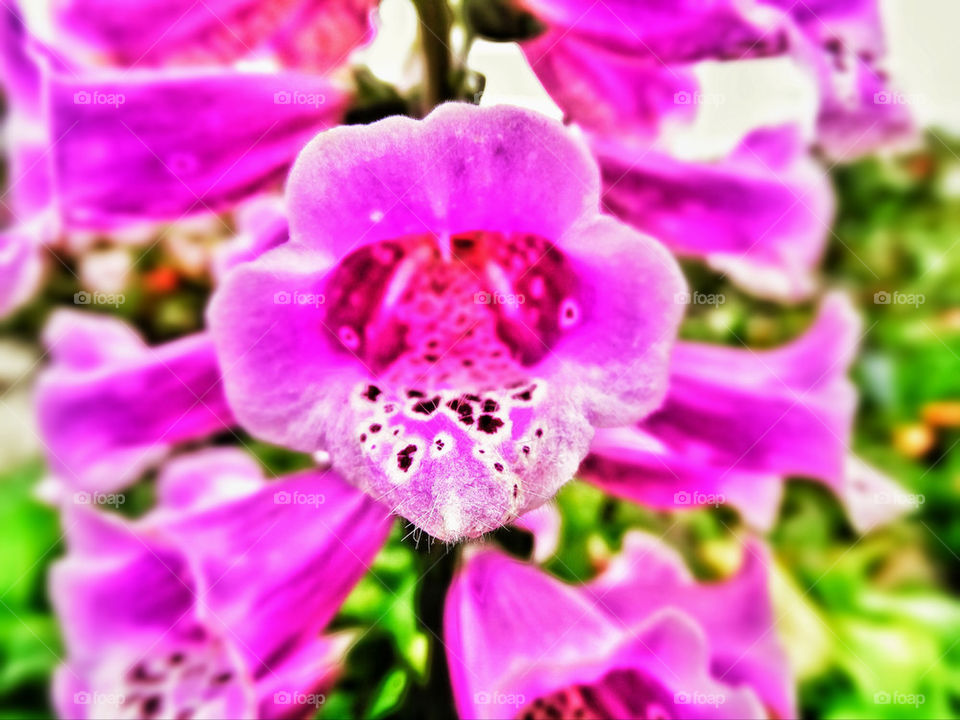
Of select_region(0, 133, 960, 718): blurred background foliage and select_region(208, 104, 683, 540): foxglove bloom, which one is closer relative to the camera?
select_region(208, 104, 683, 540): foxglove bloom

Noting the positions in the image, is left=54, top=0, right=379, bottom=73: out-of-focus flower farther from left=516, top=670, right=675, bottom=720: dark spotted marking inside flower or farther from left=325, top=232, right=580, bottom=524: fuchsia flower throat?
left=516, top=670, right=675, bottom=720: dark spotted marking inside flower

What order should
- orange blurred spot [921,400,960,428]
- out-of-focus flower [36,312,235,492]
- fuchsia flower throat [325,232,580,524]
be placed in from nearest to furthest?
1. fuchsia flower throat [325,232,580,524]
2. out-of-focus flower [36,312,235,492]
3. orange blurred spot [921,400,960,428]

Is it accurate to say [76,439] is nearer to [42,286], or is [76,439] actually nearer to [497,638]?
[42,286]

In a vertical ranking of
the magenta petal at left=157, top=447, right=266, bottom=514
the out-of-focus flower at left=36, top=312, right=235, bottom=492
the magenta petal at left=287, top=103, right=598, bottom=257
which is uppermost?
the magenta petal at left=287, top=103, right=598, bottom=257

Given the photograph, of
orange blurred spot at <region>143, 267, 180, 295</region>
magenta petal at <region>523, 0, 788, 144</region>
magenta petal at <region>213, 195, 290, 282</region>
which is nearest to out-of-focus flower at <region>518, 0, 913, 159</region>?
magenta petal at <region>523, 0, 788, 144</region>

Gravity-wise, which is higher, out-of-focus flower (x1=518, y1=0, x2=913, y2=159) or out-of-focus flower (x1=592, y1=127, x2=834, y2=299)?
out-of-focus flower (x1=518, y1=0, x2=913, y2=159)

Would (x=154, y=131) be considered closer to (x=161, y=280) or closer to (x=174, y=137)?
(x=174, y=137)

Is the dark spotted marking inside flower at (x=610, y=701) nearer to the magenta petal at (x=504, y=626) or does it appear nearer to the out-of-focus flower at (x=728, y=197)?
the magenta petal at (x=504, y=626)

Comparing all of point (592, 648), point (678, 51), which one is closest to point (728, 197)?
point (678, 51)
